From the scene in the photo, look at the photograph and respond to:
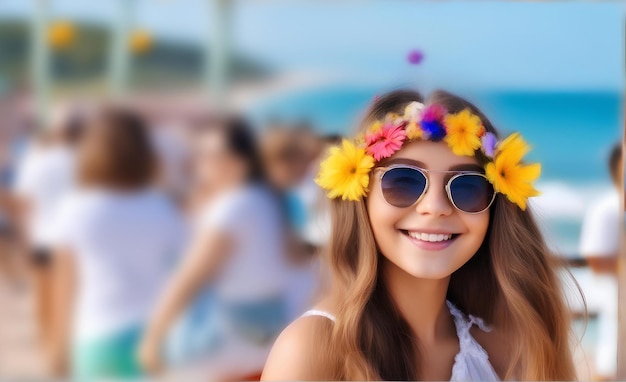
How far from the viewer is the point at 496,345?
224cm

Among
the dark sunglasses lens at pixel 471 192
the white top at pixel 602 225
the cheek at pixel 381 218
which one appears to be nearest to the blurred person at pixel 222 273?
the cheek at pixel 381 218

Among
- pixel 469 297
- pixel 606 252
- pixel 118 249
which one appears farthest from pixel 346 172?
pixel 606 252

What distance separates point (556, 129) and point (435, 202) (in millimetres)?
640

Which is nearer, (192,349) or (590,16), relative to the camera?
(192,349)

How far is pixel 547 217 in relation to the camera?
7.74ft

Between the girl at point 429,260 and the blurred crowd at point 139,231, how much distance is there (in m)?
0.23

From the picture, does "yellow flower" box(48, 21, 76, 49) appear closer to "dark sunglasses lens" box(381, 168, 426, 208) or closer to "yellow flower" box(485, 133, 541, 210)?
"dark sunglasses lens" box(381, 168, 426, 208)

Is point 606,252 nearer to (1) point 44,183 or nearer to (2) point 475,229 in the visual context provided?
(2) point 475,229

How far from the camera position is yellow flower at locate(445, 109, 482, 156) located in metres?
2.03

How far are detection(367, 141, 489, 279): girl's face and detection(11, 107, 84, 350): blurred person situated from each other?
86 cm

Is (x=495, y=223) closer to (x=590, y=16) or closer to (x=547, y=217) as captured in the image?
(x=547, y=217)

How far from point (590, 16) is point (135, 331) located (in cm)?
165

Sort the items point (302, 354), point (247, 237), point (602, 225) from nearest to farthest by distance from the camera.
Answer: point (302, 354), point (247, 237), point (602, 225)

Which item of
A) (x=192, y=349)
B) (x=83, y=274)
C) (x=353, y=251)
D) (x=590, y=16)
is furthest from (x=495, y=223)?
(x=83, y=274)
